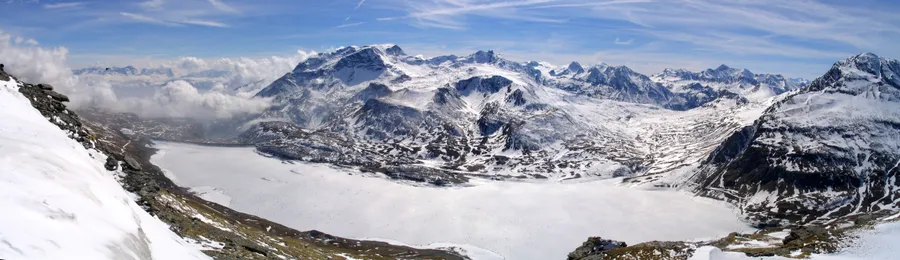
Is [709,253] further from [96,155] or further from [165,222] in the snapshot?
[96,155]

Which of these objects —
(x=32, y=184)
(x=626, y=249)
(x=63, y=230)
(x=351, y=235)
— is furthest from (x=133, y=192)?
(x=351, y=235)

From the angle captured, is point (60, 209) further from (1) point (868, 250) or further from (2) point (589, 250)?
(1) point (868, 250)

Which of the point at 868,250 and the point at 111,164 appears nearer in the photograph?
the point at 111,164

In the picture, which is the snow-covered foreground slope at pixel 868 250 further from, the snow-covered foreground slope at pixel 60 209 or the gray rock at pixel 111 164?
the gray rock at pixel 111 164

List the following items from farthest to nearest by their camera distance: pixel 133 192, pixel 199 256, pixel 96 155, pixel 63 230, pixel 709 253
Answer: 1. pixel 709 253
2. pixel 96 155
3. pixel 133 192
4. pixel 199 256
5. pixel 63 230

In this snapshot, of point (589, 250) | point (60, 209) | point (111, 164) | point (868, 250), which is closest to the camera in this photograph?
point (60, 209)

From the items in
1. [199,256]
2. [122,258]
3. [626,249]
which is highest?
[122,258]

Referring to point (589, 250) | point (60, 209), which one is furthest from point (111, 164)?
point (589, 250)

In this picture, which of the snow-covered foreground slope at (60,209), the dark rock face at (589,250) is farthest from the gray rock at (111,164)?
the dark rock face at (589,250)

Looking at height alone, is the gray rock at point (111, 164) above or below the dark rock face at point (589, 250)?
above
